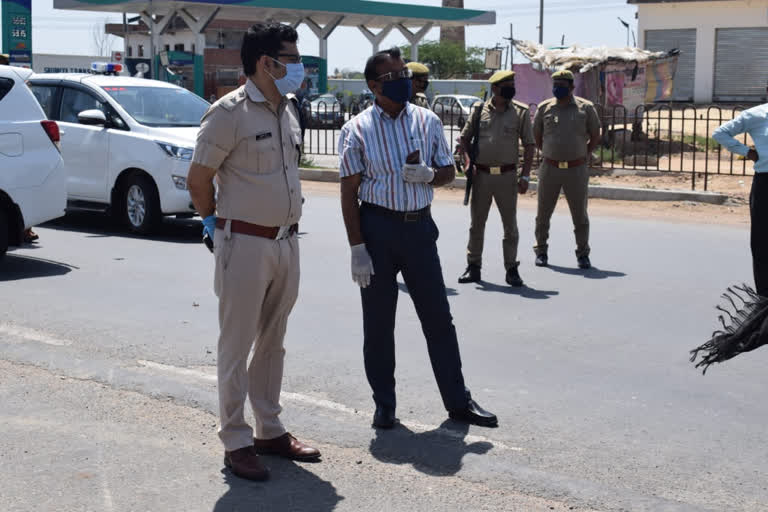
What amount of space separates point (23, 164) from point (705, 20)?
3637 cm

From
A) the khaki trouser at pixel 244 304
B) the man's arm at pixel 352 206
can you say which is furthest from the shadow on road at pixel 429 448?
the man's arm at pixel 352 206

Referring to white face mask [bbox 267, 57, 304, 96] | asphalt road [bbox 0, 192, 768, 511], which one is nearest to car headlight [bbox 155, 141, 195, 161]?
asphalt road [bbox 0, 192, 768, 511]

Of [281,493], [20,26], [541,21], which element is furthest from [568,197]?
[541,21]

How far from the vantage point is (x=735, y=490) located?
15.1 feet

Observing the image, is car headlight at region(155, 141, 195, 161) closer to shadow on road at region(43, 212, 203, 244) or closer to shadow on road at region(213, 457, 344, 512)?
shadow on road at region(43, 212, 203, 244)

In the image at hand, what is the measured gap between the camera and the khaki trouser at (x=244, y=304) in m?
4.68

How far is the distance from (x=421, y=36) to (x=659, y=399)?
44418 mm

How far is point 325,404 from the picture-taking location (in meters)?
5.89

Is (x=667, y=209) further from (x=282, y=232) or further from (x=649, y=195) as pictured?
(x=282, y=232)

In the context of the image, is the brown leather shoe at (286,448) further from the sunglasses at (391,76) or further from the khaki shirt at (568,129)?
the khaki shirt at (568,129)

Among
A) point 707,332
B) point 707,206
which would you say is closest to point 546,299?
point 707,332

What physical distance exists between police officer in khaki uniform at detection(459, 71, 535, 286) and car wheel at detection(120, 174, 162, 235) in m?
4.13

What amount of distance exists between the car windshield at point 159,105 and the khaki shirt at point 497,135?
15.1 feet

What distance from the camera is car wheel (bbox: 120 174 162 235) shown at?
12.1m
